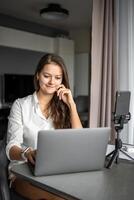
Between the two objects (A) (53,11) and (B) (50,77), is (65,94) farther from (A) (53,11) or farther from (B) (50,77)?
(A) (53,11)

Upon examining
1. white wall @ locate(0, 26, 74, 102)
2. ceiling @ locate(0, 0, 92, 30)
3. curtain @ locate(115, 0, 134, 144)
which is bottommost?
curtain @ locate(115, 0, 134, 144)

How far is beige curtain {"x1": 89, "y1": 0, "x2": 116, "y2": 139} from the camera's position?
2.00 m

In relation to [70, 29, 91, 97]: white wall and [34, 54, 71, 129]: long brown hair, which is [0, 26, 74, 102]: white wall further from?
[34, 54, 71, 129]: long brown hair

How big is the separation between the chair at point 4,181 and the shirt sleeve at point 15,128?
0.03 metres

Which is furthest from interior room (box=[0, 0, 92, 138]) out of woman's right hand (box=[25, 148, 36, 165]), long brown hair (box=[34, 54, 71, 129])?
woman's right hand (box=[25, 148, 36, 165])

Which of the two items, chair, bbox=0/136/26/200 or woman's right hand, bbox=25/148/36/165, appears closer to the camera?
woman's right hand, bbox=25/148/36/165

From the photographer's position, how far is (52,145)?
0.99 metres

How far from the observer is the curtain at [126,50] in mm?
1987

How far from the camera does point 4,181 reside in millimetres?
1292

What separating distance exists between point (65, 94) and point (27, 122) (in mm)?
272

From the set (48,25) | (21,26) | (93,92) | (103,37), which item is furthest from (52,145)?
(48,25)

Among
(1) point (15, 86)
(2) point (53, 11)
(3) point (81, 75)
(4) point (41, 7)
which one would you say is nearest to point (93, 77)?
(2) point (53, 11)

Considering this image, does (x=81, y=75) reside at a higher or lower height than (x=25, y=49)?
lower

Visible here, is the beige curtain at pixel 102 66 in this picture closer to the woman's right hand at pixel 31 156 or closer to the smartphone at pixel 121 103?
the smartphone at pixel 121 103
